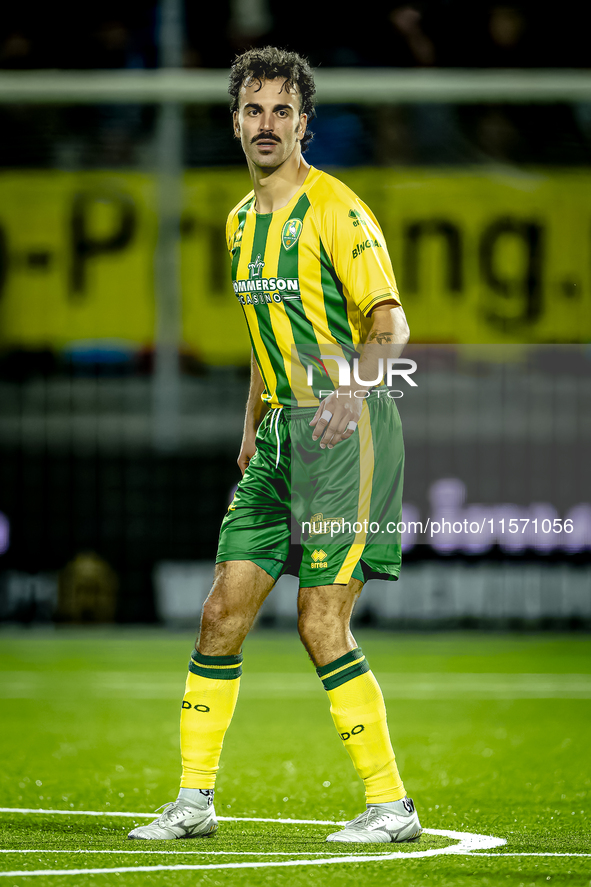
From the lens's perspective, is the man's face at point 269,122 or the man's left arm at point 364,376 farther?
the man's face at point 269,122

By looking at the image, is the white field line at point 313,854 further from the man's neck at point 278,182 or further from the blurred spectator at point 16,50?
the blurred spectator at point 16,50

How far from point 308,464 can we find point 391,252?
395 inches

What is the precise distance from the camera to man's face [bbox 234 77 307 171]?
422 centimetres

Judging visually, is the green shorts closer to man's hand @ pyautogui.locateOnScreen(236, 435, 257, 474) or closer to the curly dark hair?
man's hand @ pyautogui.locateOnScreen(236, 435, 257, 474)

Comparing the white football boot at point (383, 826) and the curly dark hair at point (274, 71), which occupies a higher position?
the curly dark hair at point (274, 71)

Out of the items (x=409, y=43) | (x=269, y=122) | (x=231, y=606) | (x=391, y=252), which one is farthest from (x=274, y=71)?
(x=409, y=43)

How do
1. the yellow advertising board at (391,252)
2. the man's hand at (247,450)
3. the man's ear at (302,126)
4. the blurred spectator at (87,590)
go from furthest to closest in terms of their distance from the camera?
the blurred spectator at (87,590), the yellow advertising board at (391,252), the man's hand at (247,450), the man's ear at (302,126)

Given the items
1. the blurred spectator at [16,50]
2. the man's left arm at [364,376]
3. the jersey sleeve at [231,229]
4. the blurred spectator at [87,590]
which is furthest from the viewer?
the blurred spectator at [16,50]

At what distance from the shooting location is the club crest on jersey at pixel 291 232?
4.21m

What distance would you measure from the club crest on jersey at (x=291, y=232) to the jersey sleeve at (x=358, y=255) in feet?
0.28

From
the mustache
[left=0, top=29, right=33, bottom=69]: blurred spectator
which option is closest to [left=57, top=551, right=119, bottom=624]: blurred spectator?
[left=0, top=29, right=33, bottom=69]: blurred spectator

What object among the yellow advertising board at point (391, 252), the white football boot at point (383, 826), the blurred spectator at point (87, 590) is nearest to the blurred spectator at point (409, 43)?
the yellow advertising board at point (391, 252)

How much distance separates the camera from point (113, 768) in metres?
5.98

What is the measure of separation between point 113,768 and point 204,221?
29.4 feet
